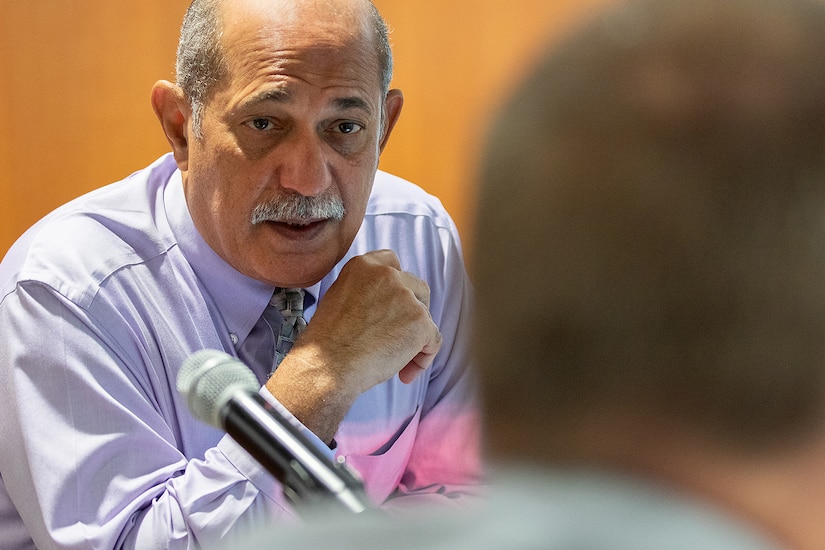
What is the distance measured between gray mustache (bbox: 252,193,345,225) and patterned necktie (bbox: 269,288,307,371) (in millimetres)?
150

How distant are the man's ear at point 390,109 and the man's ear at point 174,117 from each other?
0.31 metres

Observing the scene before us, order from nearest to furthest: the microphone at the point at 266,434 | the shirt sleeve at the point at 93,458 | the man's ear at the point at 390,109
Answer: the microphone at the point at 266,434, the shirt sleeve at the point at 93,458, the man's ear at the point at 390,109

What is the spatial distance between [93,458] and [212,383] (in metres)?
0.60

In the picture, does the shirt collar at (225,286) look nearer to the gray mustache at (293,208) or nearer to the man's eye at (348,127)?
the gray mustache at (293,208)

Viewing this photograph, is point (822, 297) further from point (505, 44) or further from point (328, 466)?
point (505, 44)

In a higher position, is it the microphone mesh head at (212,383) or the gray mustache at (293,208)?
the microphone mesh head at (212,383)

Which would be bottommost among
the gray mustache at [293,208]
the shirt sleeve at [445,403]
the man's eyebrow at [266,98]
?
the shirt sleeve at [445,403]

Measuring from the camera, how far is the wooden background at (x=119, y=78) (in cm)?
202

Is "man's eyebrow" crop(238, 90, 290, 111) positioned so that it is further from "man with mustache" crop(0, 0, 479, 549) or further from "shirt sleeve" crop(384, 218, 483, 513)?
"shirt sleeve" crop(384, 218, 483, 513)

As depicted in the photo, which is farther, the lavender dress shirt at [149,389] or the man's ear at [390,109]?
the man's ear at [390,109]

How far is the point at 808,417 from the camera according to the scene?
1.14 feet

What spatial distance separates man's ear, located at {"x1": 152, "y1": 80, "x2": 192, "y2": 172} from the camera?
143 cm

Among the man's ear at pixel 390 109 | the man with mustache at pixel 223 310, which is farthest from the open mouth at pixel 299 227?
the man's ear at pixel 390 109

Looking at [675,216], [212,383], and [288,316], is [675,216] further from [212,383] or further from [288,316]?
[288,316]
